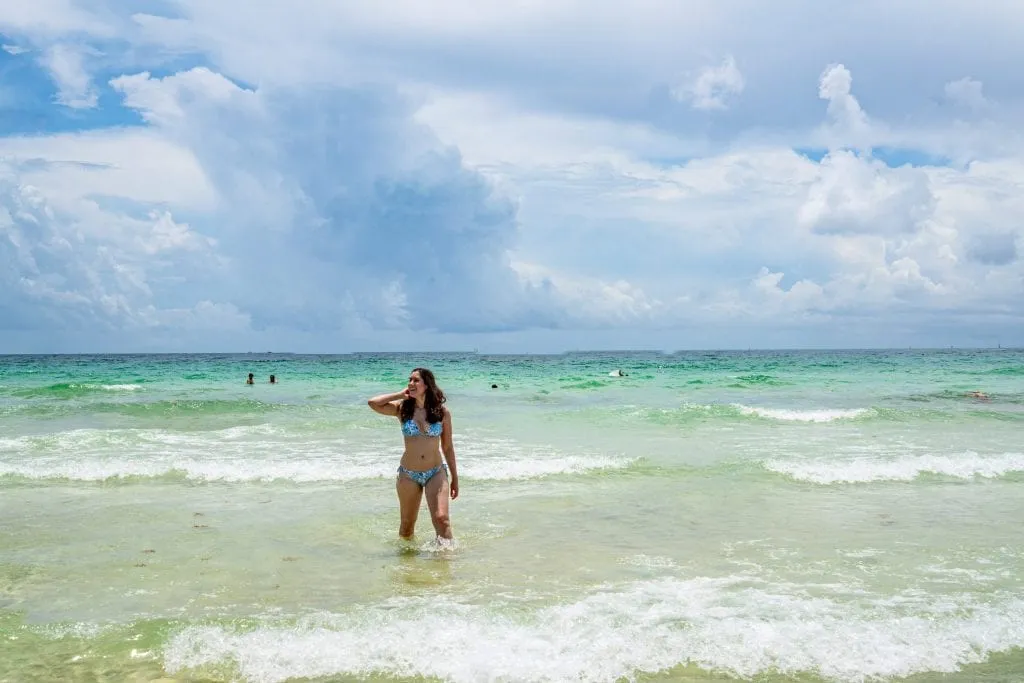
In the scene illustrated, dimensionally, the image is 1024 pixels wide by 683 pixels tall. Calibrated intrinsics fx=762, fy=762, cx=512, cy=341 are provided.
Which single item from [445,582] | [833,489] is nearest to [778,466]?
[833,489]

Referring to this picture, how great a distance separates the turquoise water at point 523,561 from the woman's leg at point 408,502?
318 mm

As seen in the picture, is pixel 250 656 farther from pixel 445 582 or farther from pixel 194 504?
pixel 194 504

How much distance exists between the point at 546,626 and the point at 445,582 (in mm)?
1606

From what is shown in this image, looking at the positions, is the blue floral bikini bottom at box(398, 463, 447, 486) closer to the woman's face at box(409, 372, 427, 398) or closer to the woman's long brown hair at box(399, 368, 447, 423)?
the woman's long brown hair at box(399, 368, 447, 423)

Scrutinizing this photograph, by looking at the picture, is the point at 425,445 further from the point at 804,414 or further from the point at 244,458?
the point at 804,414

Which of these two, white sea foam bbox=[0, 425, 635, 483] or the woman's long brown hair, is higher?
the woman's long brown hair

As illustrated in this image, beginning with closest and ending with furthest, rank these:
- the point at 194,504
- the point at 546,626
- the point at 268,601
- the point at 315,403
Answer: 1. the point at 546,626
2. the point at 268,601
3. the point at 194,504
4. the point at 315,403

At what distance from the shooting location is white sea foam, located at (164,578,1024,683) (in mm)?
5609

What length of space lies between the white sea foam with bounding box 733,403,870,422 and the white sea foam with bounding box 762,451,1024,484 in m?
8.15

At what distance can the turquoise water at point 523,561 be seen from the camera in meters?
5.79

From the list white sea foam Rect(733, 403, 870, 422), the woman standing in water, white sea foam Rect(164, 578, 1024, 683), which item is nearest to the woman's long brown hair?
the woman standing in water

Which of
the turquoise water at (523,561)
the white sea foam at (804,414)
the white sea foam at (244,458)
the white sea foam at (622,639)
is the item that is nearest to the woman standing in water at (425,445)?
the turquoise water at (523,561)

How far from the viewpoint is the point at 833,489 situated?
1257 cm

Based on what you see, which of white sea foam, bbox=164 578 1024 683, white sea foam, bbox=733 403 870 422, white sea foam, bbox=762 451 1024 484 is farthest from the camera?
white sea foam, bbox=733 403 870 422
